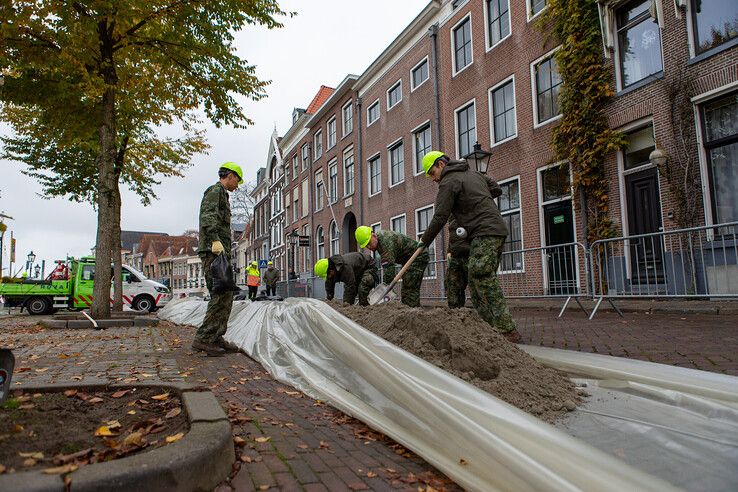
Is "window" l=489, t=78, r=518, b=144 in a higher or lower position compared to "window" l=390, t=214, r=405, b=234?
higher

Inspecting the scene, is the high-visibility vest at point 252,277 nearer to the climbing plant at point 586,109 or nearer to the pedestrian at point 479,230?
the climbing plant at point 586,109

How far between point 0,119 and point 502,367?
1465 cm

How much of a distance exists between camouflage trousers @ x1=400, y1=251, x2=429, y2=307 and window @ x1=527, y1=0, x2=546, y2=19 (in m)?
8.82

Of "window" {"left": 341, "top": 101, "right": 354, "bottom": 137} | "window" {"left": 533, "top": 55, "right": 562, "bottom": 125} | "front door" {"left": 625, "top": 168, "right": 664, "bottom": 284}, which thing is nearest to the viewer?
"front door" {"left": 625, "top": 168, "right": 664, "bottom": 284}

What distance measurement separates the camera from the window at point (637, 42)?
9.11 meters

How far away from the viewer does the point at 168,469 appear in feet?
4.95

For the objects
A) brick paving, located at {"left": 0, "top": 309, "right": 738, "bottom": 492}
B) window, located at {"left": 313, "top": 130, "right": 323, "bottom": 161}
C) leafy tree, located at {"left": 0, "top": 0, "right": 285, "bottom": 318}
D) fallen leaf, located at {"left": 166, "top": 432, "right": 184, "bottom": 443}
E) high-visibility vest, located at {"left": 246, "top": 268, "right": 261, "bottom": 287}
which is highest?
window, located at {"left": 313, "top": 130, "right": 323, "bottom": 161}

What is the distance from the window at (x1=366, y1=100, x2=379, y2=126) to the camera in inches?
802

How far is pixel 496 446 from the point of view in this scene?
1.69 meters

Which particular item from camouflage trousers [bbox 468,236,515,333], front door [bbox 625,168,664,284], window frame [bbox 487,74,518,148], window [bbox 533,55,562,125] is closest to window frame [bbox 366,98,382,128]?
window frame [bbox 487,74,518,148]

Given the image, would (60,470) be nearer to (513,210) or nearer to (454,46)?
(513,210)

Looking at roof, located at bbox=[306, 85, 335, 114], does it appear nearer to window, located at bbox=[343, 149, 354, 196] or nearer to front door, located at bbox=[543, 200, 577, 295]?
window, located at bbox=[343, 149, 354, 196]

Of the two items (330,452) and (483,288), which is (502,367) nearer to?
(330,452)

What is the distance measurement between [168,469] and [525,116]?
1218 centimetres
